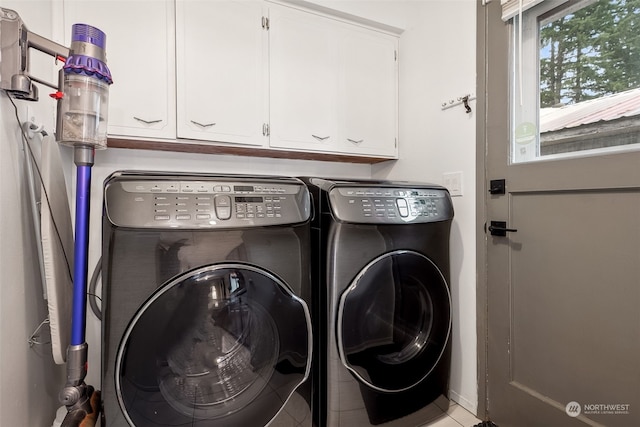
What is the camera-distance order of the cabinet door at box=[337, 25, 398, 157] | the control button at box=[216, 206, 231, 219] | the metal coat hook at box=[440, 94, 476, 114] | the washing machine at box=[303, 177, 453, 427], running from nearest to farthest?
the control button at box=[216, 206, 231, 219] < the washing machine at box=[303, 177, 453, 427] < the metal coat hook at box=[440, 94, 476, 114] < the cabinet door at box=[337, 25, 398, 157]

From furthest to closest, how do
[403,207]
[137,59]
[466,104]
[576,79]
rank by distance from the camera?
[466,104], [137,59], [403,207], [576,79]

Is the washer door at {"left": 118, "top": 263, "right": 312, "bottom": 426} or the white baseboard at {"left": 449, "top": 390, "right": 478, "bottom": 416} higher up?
the washer door at {"left": 118, "top": 263, "right": 312, "bottom": 426}

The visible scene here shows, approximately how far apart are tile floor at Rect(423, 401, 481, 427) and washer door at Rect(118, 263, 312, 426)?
744 millimetres

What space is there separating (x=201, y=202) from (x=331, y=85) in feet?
3.85

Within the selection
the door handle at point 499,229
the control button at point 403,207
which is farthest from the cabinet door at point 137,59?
the door handle at point 499,229

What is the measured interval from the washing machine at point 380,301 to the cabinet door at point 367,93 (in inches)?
24.7

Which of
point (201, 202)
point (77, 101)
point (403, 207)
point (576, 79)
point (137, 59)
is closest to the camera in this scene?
point (77, 101)

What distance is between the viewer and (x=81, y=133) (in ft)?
2.85

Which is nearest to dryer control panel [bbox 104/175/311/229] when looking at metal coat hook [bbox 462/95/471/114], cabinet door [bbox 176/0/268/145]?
cabinet door [bbox 176/0/268/145]

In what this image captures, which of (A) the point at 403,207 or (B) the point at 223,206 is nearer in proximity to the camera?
(B) the point at 223,206

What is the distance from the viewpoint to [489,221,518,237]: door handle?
133cm

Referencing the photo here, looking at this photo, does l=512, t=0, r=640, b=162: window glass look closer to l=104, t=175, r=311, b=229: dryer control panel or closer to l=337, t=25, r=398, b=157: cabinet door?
l=337, t=25, r=398, b=157: cabinet door

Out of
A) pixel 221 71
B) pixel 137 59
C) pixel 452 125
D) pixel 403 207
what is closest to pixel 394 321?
pixel 403 207

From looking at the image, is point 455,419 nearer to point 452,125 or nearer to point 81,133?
point 452,125
